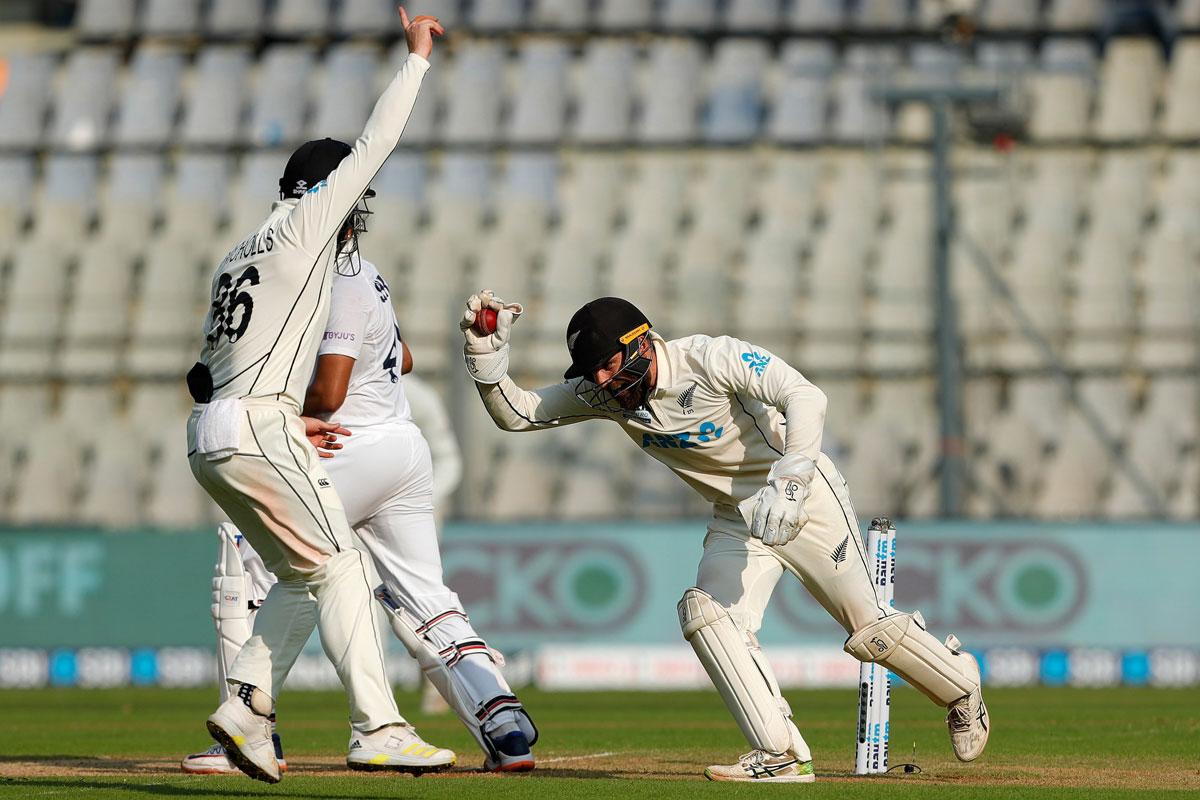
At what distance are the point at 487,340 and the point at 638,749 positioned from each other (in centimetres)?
253

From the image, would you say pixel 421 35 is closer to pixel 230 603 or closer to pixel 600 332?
pixel 600 332

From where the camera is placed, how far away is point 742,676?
6.50 metres

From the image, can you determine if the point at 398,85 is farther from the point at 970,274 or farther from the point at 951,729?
the point at 970,274

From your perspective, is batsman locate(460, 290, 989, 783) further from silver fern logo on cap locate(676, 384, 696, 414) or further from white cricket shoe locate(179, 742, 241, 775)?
white cricket shoe locate(179, 742, 241, 775)

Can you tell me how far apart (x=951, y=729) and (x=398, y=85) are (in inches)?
126

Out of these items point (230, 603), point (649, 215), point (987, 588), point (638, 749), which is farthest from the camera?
point (649, 215)

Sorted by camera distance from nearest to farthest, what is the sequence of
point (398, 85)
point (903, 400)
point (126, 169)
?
point (398, 85) < point (903, 400) < point (126, 169)

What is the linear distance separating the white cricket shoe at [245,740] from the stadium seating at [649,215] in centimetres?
1137

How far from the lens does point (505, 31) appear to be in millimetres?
24438

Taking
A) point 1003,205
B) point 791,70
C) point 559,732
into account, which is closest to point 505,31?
point 791,70

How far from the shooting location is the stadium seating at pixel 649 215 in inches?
760

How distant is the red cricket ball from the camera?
668 cm

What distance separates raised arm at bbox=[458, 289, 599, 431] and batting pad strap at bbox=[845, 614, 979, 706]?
131cm

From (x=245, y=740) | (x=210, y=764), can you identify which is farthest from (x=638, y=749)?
(x=245, y=740)
